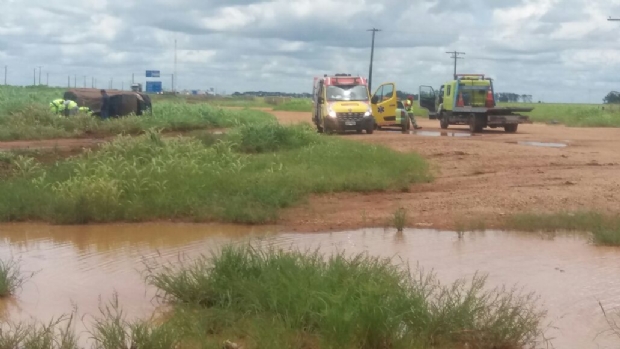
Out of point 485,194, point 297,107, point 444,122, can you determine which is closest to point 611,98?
point 297,107

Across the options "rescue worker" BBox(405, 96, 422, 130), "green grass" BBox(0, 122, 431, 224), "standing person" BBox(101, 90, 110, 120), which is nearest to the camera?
"green grass" BBox(0, 122, 431, 224)

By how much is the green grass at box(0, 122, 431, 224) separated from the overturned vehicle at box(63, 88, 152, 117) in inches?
636

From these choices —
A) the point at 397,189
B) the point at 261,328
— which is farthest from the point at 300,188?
the point at 261,328

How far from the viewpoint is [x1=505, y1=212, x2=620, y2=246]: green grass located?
11.4 meters

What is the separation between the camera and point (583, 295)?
8195mm

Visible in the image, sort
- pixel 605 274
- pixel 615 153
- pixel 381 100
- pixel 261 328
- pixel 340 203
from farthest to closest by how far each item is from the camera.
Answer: pixel 381 100
pixel 615 153
pixel 340 203
pixel 605 274
pixel 261 328

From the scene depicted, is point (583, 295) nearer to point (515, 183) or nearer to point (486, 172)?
point (515, 183)

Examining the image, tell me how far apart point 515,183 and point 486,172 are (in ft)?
6.26

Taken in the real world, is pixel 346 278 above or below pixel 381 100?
below

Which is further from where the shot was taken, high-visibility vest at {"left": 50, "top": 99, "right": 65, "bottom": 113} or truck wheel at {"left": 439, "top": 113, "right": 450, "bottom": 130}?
truck wheel at {"left": 439, "top": 113, "right": 450, "bottom": 130}

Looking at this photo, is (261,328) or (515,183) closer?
(261,328)

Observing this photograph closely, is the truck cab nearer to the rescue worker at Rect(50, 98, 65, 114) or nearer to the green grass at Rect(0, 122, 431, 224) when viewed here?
the rescue worker at Rect(50, 98, 65, 114)

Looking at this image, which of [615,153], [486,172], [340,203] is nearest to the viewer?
[340,203]

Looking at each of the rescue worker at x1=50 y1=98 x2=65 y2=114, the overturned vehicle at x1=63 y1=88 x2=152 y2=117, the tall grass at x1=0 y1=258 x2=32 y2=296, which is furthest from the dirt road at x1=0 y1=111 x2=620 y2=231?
the overturned vehicle at x1=63 y1=88 x2=152 y2=117
